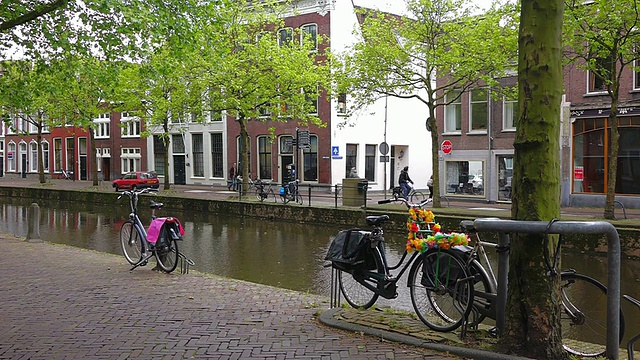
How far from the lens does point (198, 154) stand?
45938 mm

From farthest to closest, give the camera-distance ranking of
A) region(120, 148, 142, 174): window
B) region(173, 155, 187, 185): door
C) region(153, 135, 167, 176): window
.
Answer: region(120, 148, 142, 174): window → region(153, 135, 167, 176): window → region(173, 155, 187, 185): door

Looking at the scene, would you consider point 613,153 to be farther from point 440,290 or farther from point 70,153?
point 70,153

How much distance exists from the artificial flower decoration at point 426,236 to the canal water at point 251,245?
1.61m

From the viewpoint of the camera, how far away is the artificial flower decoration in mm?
5352

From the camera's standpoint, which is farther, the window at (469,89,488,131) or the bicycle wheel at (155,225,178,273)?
the window at (469,89,488,131)

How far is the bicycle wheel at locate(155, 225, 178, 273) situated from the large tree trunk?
20.0ft

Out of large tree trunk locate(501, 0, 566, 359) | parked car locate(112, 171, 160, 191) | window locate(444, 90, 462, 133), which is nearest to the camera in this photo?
large tree trunk locate(501, 0, 566, 359)

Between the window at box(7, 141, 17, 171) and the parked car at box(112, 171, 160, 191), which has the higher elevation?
the window at box(7, 141, 17, 171)

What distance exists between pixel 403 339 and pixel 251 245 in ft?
35.0

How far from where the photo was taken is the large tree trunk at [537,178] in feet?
14.8

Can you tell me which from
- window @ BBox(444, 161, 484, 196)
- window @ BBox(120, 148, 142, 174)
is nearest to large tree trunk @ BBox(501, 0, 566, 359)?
window @ BBox(444, 161, 484, 196)

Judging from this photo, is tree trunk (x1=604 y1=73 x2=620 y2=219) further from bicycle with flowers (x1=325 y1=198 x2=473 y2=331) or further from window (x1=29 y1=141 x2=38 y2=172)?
window (x1=29 y1=141 x2=38 y2=172)

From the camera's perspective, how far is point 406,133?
138ft

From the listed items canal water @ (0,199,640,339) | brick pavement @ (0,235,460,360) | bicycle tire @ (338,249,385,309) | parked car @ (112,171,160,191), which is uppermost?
parked car @ (112,171,160,191)
